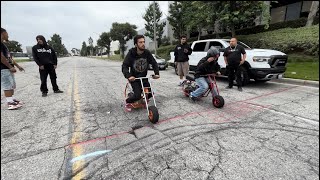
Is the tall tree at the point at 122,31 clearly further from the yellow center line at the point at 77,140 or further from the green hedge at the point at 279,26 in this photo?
the yellow center line at the point at 77,140

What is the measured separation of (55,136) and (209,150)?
266cm

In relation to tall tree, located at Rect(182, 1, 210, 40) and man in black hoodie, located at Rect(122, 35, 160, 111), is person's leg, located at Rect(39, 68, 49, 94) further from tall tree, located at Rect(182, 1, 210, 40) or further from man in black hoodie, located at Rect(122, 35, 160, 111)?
tall tree, located at Rect(182, 1, 210, 40)

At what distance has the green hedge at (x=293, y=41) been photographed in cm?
1333

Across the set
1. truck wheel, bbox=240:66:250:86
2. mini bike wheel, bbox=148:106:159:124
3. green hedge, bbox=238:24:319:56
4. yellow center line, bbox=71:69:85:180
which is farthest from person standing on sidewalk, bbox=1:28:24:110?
green hedge, bbox=238:24:319:56

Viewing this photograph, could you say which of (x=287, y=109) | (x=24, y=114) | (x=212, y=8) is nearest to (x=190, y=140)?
(x=287, y=109)

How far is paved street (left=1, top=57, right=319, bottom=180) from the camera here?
2.90 meters

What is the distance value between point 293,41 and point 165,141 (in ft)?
45.8

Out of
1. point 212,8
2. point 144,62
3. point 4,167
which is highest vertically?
point 212,8

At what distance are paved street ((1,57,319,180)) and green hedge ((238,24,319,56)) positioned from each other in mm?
8657

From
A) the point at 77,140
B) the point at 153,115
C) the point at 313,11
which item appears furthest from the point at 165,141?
the point at 313,11

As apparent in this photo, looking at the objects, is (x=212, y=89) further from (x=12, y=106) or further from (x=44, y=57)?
(x=12, y=106)

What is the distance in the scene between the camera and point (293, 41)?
46.9 ft

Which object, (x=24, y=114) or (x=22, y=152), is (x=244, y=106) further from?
(x=24, y=114)

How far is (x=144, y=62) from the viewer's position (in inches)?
203
